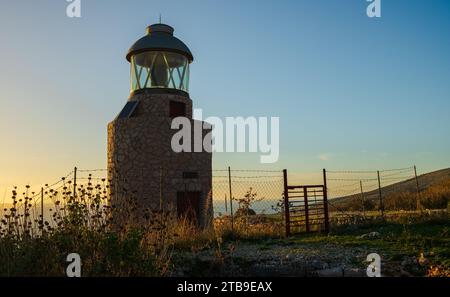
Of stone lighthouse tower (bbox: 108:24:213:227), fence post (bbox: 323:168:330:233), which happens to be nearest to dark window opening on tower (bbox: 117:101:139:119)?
stone lighthouse tower (bbox: 108:24:213:227)

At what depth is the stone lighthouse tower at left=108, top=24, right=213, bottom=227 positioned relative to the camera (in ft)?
43.1

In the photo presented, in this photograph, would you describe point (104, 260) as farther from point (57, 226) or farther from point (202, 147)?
point (202, 147)

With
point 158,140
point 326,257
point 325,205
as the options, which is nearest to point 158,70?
point 158,140

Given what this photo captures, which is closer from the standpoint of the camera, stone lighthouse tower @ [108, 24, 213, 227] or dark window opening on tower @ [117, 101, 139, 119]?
stone lighthouse tower @ [108, 24, 213, 227]

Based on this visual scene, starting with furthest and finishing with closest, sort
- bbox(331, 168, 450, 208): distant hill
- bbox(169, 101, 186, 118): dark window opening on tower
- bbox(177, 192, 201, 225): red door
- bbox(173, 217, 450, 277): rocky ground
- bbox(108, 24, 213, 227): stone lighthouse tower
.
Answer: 1. bbox(331, 168, 450, 208): distant hill
2. bbox(169, 101, 186, 118): dark window opening on tower
3. bbox(177, 192, 201, 225): red door
4. bbox(108, 24, 213, 227): stone lighthouse tower
5. bbox(173, 217, 450, 277): rocky ground

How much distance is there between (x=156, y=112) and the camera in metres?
13.9

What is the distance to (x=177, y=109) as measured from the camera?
14352 millimetres

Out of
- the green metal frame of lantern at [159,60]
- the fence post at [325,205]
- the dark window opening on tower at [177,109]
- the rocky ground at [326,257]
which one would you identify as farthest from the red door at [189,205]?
the fence post at [325,205]

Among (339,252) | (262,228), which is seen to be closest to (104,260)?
(339,252)

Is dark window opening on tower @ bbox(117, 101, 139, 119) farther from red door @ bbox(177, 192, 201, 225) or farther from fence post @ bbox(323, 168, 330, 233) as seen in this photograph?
fence post @ bbox(323, 168, 330, 233)

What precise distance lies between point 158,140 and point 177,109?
1.61 metres

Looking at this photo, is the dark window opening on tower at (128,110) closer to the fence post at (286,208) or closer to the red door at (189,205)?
the red door at (189,205)

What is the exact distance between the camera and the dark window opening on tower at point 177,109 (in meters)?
14.1

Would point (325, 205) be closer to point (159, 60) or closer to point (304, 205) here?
point (304, 205)
